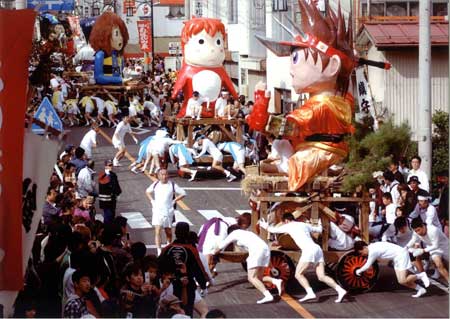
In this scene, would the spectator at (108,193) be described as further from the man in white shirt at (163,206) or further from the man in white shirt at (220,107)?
the man in white shirt at (220,107)

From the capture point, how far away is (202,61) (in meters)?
27.9

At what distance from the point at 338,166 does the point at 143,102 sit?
79.7ft

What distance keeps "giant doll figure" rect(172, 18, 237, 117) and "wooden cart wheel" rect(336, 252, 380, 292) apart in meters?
13.2

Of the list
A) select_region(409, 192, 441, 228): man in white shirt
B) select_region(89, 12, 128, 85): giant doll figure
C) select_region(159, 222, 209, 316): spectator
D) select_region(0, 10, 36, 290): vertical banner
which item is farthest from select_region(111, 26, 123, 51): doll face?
select_region(0, 10, 36, 290): vertical banner

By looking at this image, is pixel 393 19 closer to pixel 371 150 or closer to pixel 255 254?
pixel 371 150

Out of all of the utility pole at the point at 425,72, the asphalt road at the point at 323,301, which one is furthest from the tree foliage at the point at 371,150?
the utility pole at the point at 425,72

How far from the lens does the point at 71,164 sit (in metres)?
20.8

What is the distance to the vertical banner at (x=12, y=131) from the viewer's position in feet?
26.7

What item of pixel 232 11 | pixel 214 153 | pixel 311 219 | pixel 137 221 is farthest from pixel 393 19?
pixel 232 11

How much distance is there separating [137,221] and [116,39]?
65.0 feet

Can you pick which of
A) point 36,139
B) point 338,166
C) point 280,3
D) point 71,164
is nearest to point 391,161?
point 338,166

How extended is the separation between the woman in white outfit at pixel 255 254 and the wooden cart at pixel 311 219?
1.31ft

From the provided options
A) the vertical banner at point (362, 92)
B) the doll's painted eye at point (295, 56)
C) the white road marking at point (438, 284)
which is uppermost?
the doll's painted eye at point (295, 56)

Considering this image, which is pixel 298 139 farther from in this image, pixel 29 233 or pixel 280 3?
pixel 280 3
